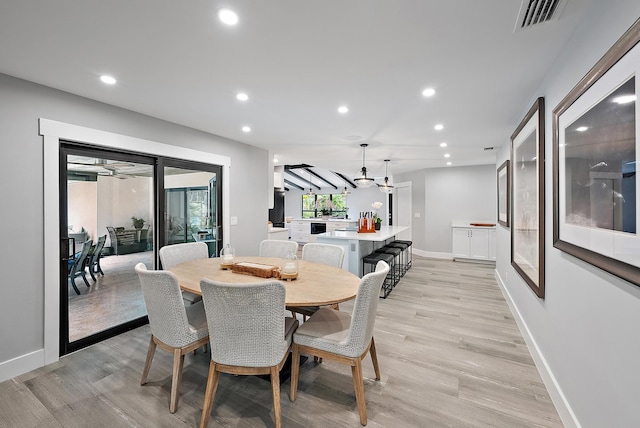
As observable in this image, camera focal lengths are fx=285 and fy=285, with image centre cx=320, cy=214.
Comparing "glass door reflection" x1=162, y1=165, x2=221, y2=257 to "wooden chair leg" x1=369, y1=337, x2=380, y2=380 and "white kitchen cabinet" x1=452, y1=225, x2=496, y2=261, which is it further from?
"white kitchen cabinet" x1=452, y1=225, x2=496, y2=261

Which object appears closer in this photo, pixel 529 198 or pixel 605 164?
pixel 605 164

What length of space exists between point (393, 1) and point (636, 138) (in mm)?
1162

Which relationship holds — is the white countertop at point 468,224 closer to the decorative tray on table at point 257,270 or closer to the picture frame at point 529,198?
the picture frame at point 529,198

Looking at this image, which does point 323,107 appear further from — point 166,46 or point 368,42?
point 166,46

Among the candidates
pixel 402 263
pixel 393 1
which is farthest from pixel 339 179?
pixel 393 1

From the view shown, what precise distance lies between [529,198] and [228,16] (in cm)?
276

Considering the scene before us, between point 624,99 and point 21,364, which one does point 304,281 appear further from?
point 21,364

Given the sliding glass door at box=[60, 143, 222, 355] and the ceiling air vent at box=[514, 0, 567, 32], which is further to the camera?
the sliding glass door at box=[60, 143, 222, 355]

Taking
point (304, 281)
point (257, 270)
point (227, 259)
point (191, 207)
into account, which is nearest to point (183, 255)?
point (227, 259)

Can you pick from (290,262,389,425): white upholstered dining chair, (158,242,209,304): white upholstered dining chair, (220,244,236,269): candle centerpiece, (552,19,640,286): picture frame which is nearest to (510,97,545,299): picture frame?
(552,19,640,286): picture frame

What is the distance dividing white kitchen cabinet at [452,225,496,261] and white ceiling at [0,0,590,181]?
Answer: 383cm

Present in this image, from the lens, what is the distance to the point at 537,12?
1.46 metres

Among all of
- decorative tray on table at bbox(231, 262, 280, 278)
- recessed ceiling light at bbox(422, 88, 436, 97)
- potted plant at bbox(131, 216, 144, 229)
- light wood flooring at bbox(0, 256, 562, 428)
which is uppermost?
recessed ceiling light at bbox(422, 88, 436, 97)

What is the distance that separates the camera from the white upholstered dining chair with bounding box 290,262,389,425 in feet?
5.70
